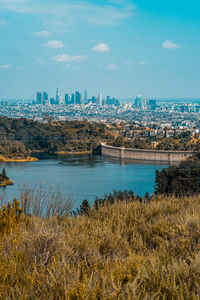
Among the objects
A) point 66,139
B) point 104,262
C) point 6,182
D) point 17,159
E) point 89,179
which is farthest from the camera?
point 66,139

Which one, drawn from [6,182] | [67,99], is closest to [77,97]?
[67,99]

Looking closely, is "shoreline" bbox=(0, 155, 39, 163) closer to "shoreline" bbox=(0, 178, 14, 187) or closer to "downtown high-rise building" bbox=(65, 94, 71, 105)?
"shoreline" bbox=(0, 178, 14, 187)

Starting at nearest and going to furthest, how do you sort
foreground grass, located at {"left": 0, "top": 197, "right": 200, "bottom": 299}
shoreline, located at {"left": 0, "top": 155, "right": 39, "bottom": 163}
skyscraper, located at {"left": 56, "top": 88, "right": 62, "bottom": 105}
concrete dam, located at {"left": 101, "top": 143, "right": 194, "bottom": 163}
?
foreground grass, located at {"left": 0, "top": 197, "right": 200, "bottom": 299}, shoreline, located at {"left": 0, "top": 155, "right": 39, "bottom": 163}, concrete dam, located at {"left": 101, "top": 143, "right": 194, "bottom": 163}, skyscraper, located at {"left": 56, "top": 88, "right": 62, "bottom": 105}

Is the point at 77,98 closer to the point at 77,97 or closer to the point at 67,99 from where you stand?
the point at 77,97

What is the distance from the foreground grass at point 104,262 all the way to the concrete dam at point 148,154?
1233 inches

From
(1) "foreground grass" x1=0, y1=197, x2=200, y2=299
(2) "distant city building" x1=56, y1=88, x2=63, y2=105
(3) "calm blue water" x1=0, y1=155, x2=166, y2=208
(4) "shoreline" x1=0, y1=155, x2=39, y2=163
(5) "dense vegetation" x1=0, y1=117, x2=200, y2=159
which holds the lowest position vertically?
(3) "calm blue water" x1=0, y1=155, x2=166, y2=208

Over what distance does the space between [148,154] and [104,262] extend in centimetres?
3295

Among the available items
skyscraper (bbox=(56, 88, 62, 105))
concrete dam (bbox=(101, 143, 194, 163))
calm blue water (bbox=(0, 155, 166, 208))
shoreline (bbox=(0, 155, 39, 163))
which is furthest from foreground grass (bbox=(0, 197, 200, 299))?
skyscraper (bbox=(56, 88, 62, 105))

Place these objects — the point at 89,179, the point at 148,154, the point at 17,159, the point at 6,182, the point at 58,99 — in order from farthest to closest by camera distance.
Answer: the point at 58,99, the point at 148,154, the point at 17,159, the point at 89,179, the point at 6,182

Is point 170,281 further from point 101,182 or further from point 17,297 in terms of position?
point 101,182

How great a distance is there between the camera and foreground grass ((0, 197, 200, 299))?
1.08m

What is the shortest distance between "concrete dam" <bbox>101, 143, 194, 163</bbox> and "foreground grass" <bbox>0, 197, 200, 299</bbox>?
103 feet

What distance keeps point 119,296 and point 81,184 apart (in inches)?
722

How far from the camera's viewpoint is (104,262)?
1.35 metres
